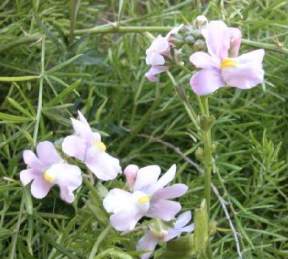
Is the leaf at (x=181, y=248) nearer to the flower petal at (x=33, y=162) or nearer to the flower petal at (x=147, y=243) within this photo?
the flower petal at (x=147, y=243)

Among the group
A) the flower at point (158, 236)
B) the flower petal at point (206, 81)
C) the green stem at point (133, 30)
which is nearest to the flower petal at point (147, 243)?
the flower at point (158, 236)

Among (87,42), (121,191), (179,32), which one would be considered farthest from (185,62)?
(87,42)

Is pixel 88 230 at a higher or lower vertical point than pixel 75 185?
lower

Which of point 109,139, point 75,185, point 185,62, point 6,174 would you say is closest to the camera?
point 75,185

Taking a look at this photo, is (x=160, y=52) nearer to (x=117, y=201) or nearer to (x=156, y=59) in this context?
(x=156, y=59)

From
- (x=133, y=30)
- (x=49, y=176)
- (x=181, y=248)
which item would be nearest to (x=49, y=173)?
(x=49, y=176)

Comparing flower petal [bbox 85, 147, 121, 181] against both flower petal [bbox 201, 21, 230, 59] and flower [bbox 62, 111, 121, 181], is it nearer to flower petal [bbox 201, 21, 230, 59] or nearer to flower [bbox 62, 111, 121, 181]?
flower [bbox 62, 111, 121, 181]

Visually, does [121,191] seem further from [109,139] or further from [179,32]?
[109,139]
